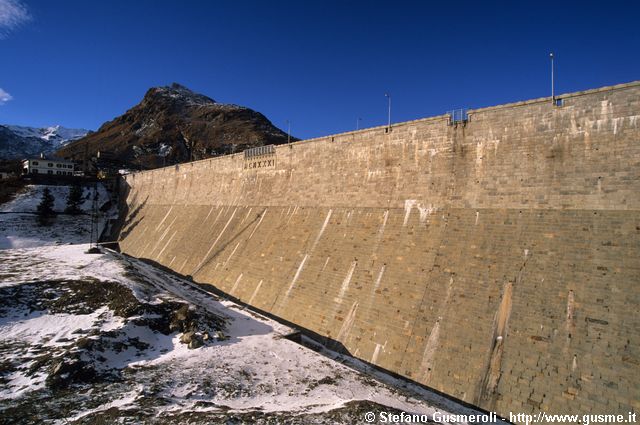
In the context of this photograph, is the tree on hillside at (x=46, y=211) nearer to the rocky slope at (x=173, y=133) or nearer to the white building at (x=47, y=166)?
the white building at (x=47, y=166)

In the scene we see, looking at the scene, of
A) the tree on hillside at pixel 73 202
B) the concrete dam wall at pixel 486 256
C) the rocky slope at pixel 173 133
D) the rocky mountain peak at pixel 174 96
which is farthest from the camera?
the rocky mountain peak at pixel 174 96

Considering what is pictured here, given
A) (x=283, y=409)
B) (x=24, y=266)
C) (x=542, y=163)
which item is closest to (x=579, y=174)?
(x=542, y=163)

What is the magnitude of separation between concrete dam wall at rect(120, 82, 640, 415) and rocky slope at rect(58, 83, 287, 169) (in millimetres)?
65849

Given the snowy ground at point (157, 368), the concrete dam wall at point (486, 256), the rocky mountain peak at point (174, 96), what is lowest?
the snowy ground at point (157, 368)

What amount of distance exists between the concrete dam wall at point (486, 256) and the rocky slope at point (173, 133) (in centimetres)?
6585

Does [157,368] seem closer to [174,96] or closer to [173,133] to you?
[173,133]

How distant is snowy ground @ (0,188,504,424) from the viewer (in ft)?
27.8

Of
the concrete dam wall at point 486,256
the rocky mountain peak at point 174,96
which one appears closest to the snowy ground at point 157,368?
the concrete dam wall at point 486,256

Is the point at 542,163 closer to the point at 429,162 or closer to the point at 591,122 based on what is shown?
the point at 591,122

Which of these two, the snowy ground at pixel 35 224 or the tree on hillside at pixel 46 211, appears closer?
the snowy ground at pixel 35 224

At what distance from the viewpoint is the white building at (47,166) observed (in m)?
76.6

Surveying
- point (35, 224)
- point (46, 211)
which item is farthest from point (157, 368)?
point (46, 211)

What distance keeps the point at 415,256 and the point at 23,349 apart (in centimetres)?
1585

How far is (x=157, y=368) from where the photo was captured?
11.2 m
